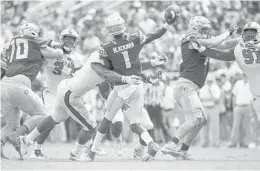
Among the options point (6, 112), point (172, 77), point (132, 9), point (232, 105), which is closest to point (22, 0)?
point (132, 9)

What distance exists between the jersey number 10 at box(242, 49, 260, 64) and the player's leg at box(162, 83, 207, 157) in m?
1.08

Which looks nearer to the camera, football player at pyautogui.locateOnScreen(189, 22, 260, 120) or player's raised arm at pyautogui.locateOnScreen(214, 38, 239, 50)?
football player at pyautogui.locateOnScreen(189, 22, 260, 120)

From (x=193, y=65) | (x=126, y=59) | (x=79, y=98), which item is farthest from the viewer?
(x=193, y=65)

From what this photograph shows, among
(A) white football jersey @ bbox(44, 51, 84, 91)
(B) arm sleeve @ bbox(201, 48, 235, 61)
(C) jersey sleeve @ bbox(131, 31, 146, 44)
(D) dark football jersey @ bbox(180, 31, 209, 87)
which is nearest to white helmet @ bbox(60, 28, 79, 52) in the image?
(A) white football jersey @ bbox(44, 51, 84, 91)

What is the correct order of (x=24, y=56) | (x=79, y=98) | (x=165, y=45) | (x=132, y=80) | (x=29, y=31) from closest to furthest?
(x=132, y=80) → (x=79, y=98) → (x=24, y=56) → (x=29, y=31) → (x=165, y=45)

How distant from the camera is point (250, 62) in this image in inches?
406

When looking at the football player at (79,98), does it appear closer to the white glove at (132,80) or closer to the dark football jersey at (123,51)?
the dark football jersey at (123,51)

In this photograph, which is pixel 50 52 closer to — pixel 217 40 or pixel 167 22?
pixel 167 22

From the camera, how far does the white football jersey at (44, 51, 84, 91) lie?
11925 millimetres

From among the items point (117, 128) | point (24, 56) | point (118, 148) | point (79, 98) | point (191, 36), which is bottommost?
point (118, 148)

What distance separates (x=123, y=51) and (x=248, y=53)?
190cm

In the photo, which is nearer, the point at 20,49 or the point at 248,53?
the point at 248,53

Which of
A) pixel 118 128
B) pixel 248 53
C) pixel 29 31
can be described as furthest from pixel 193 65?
pixel 29 31

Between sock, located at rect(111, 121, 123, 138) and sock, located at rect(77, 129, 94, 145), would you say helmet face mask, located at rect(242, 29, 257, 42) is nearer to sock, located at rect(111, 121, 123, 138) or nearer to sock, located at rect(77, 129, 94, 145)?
sock, located at rect(77, 129, 94, 145)
